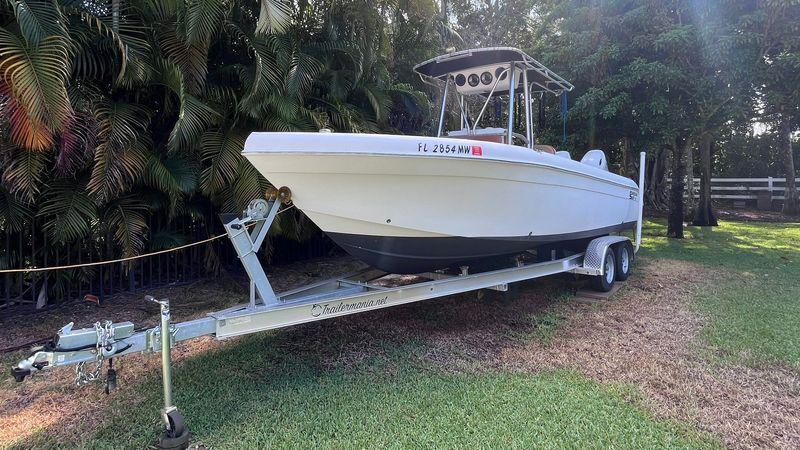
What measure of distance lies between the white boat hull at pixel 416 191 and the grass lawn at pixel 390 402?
94cm

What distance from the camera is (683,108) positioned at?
9984mm

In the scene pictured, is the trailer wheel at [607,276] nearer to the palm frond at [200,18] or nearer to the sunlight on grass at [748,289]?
the sunlight on grass at [748,289]

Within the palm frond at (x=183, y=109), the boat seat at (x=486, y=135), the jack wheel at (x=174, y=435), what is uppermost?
the palm frond at (x=183, y=109)

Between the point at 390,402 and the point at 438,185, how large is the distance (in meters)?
1.58

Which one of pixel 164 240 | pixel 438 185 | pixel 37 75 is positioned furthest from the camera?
pixel 164 240

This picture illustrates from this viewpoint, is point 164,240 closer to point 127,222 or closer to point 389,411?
point 127,222

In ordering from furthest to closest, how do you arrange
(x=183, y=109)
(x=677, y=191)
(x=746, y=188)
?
(x=746, y=188) < (x=677, y=191) < (x=183, y=109)

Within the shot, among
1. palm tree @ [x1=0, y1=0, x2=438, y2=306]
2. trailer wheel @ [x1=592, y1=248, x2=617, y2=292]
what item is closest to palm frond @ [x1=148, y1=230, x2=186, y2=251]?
palm tree @ [x1=0, y1=0, x2=438, y2=306]

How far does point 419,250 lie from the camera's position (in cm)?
393

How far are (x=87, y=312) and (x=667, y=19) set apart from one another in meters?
11.4

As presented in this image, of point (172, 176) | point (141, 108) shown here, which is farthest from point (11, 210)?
point (141, 108)

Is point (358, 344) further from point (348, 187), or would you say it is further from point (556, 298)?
point (556, 298)

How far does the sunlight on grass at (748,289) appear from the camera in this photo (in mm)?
4168

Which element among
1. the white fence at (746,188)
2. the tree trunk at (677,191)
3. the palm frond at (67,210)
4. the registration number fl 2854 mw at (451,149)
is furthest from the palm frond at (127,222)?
the white fence at (746,188)
